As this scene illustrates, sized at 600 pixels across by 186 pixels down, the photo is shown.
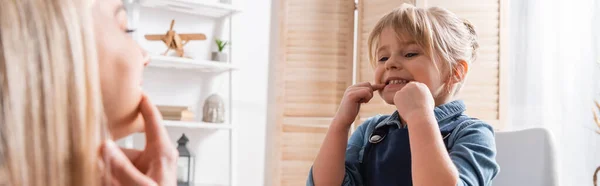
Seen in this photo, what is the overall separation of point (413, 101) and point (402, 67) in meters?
0.14

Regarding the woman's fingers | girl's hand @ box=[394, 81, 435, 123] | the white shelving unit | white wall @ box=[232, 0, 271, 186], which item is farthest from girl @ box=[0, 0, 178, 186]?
white wall @ box=[232, 0, 271, 186]

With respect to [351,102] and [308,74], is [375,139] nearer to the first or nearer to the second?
[351,102]

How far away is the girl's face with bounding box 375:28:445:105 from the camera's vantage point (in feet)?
4.77

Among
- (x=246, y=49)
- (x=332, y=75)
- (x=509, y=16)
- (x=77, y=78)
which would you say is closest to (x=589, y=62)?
(x=509, y=16)

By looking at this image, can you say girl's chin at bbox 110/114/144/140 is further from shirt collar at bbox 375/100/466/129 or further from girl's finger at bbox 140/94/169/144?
shirt collar at bbox 375/100/466/129

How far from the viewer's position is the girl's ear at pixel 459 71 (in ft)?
4.99

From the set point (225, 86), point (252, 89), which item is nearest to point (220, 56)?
point (225, 86)

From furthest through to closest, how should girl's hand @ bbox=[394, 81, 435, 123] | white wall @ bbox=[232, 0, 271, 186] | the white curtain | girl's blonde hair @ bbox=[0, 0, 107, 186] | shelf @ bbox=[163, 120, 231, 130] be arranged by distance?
1. white wall @ bbox=[232, 0, 271, 186]
2. shelf @ bbox=[163, 120, 231, 130]
3. the white curtain
4. girl's hand @ bbox=[394, 81, 435, 123]
5. girl's blonde hair @ bbox=[0, 0, 107, 186]

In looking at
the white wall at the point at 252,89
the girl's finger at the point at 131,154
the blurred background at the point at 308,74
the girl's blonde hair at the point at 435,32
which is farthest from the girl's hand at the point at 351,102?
the white wall at the point at 252,89

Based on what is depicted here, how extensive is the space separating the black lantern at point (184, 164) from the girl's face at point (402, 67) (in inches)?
86.5

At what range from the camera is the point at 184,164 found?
3.58m

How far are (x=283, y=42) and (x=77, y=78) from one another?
3.36m

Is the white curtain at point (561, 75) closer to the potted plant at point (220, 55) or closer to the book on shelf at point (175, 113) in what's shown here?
the potted plant at point (220, 55)

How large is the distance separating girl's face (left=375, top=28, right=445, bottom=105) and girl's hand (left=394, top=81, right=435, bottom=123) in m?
0.10
